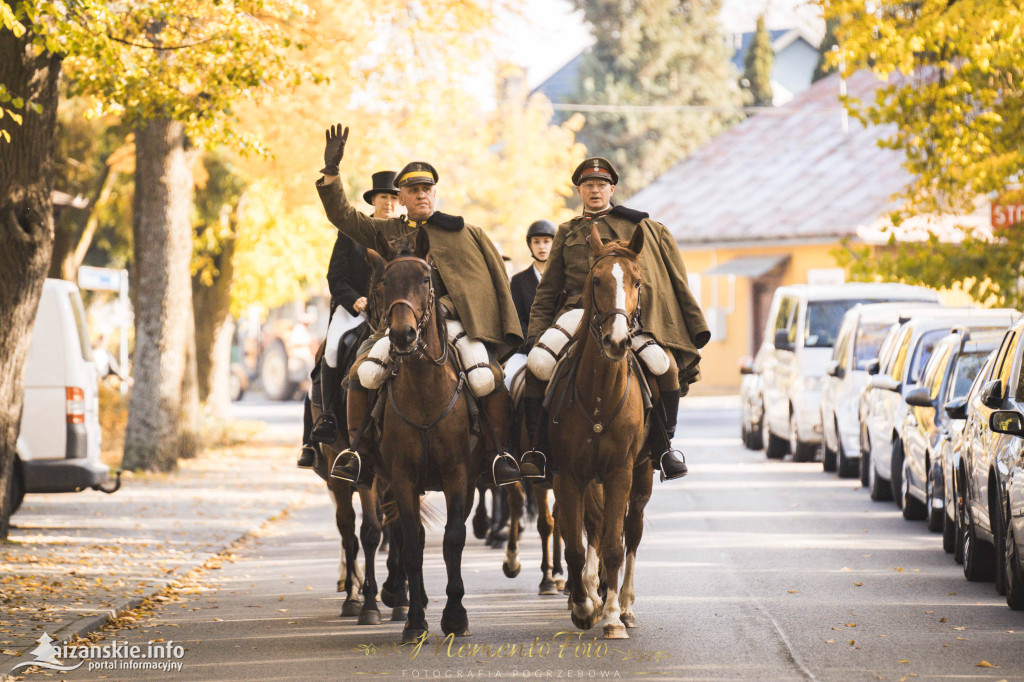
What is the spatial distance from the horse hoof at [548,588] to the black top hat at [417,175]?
295 cm

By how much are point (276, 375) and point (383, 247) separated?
42.6 metres

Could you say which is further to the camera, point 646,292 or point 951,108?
point 951,108

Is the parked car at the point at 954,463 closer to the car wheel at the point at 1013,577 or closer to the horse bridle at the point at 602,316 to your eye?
the car wheel at the point at 1013,577

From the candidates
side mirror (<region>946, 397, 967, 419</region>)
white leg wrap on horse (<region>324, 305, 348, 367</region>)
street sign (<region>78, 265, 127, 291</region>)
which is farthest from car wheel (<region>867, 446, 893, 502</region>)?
street sign (<region>78, 265, 127, 291</region>)

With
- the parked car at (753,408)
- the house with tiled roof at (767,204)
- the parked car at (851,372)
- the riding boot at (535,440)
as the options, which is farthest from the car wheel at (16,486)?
the house with tiled roof at (767,204)

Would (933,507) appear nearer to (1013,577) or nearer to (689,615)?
(1013,577)

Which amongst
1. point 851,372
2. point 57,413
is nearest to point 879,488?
point 851,372

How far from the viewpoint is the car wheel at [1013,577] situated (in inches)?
384

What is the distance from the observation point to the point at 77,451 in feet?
50.0

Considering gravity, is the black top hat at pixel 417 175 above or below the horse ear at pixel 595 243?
above

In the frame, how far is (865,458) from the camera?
61.0 ft

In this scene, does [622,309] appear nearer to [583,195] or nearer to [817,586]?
A: [583,195]

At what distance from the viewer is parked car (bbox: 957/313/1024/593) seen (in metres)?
10.0

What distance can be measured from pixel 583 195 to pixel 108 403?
18.3 meters
